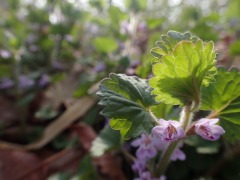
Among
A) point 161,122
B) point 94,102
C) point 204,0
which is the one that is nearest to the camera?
point 161,122

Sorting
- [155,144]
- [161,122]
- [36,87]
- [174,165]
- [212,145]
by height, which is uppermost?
[161,122]

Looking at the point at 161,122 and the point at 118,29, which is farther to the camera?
the point at 118,29

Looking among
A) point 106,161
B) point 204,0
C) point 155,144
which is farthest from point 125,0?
point 204,0

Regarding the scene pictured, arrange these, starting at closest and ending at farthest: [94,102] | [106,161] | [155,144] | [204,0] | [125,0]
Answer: [155,144]
[106,161]
[94,102]
[125,0]
[204,0]

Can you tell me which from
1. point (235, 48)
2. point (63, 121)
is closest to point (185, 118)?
point (63, 121)

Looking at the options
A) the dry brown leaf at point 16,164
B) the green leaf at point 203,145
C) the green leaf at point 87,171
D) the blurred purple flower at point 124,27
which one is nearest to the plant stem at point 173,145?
the green leaf at point 203,145

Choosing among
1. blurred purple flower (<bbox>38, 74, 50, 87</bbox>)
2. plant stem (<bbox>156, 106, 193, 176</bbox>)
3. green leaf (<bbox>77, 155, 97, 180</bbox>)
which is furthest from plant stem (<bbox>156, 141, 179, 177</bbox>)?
blurred purple flower (<bbox>38, 74, 50, 87</bbox>)

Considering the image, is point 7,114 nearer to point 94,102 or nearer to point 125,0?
point 94,102
